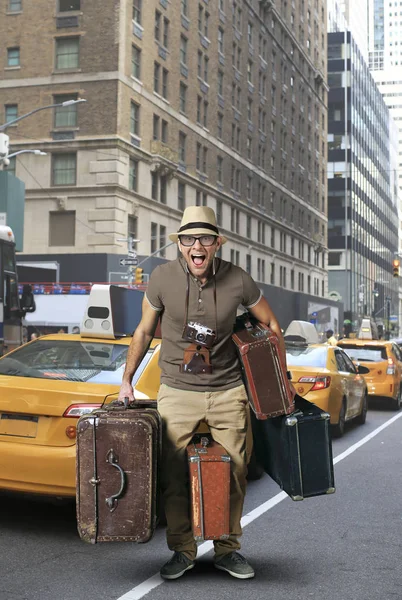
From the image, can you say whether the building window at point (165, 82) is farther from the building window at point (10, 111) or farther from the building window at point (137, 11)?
the building window at point (10, 111)

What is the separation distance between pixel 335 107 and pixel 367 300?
2269 cm

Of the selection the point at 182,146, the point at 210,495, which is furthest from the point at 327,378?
the point at 182,146

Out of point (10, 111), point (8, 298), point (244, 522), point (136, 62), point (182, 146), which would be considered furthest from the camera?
point (182, 146)

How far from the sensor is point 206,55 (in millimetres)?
49156

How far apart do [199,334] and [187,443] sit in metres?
0.64

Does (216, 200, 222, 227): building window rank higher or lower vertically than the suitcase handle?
higher

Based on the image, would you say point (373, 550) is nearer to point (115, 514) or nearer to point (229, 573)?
point (229, 573)

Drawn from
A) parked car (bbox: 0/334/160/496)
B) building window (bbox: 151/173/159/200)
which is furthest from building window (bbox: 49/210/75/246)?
parked car (bbox: 0/334/160/496)

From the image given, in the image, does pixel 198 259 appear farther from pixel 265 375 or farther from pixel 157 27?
pixel 157 27

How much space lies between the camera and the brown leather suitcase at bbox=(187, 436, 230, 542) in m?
4.75

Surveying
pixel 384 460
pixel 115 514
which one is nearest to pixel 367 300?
pixel 384 460

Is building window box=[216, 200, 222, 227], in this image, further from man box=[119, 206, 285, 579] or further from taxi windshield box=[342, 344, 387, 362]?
man box=[119, 206, 285, 579]

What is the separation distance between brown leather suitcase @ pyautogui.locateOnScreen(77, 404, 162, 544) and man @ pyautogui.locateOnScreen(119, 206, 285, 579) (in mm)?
222

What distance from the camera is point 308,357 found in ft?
41.2
